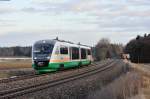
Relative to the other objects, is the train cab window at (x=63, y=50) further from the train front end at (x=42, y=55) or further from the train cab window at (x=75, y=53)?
the train cab window at (x=75, y=53)

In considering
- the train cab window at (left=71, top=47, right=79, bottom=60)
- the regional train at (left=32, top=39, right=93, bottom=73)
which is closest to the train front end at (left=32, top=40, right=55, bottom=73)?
the regional train at (left=32, top=39, right=93, bottom=73)

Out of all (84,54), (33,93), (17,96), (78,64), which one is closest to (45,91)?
(33,93)

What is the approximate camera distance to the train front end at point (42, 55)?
131 feet

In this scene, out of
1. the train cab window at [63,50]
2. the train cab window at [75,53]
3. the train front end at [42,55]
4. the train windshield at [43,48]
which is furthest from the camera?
the train cab window at [75,53]

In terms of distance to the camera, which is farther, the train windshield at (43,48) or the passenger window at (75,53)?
the passenger window at (75,53)

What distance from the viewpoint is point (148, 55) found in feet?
439

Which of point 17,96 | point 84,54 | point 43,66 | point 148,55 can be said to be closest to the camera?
point 17,96

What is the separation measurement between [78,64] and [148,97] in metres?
31.4

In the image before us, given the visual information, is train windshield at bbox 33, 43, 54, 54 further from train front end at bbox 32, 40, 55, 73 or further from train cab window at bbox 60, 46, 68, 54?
train cab window at bbox 60, 46, 68, 54

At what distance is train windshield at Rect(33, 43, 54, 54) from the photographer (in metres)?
40.8

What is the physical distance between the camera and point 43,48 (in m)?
41.1

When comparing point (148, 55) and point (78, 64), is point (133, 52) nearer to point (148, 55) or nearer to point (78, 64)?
point (148, 55)

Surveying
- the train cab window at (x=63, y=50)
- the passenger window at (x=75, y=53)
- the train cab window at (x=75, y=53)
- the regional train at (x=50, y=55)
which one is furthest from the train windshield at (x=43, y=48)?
the passenger window at (x=75, y=53)

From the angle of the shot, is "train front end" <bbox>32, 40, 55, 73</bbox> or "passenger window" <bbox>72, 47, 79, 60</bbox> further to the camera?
"passenger window" <bbox>72, 47, 79, 60</bbox>
